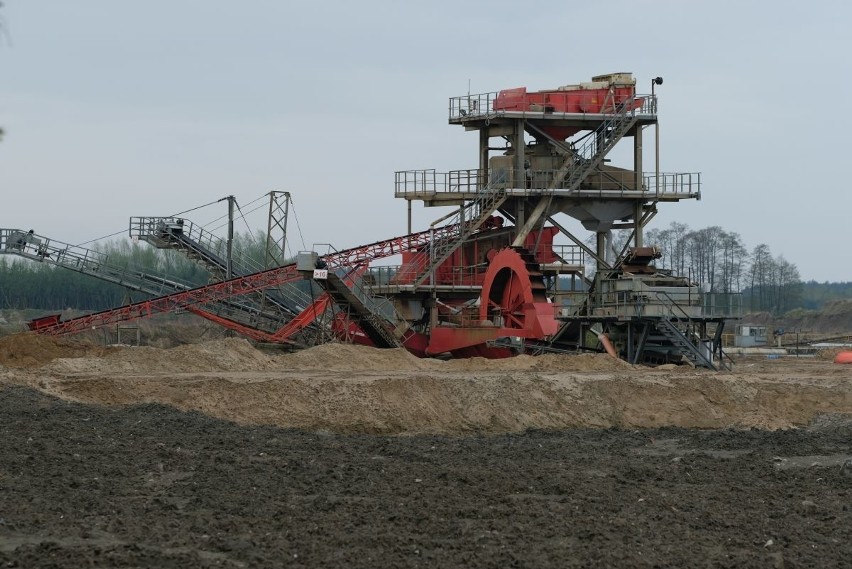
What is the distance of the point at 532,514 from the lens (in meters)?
16.4

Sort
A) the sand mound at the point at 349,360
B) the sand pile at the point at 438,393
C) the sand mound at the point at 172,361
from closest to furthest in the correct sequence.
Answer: the sand pile at the point at 438,393 < the sand mound at the point at 172,361 < the sand mound at the point at 349,360

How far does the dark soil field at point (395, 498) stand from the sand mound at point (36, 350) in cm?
1189

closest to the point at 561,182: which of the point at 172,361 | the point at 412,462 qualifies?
the point at 172,361

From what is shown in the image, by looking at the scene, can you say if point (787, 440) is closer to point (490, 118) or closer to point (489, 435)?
point (489, 435)

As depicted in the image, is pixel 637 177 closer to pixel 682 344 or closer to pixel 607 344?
pixel 607 344

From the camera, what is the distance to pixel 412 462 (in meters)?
21.0

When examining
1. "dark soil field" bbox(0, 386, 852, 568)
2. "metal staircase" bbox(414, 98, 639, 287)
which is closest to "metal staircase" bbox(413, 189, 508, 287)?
"metal staircase" bbox(414, 98, 639, 287)

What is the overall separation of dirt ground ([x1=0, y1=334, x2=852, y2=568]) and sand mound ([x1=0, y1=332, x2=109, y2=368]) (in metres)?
0.15

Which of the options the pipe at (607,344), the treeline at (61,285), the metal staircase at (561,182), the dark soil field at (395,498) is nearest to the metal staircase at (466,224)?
the metal staircase at (561,182)

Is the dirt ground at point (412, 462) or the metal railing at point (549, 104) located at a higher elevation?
the metal railing at point (549, 104)

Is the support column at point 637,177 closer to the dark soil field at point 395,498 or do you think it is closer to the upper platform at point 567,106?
the upper platform at point 567,106

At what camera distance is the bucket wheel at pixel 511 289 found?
44.9 metres

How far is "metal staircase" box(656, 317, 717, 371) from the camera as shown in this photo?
1464 inches

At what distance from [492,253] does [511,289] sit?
4.15 meters
